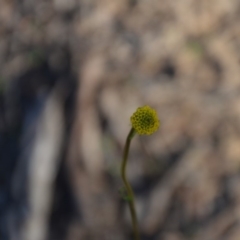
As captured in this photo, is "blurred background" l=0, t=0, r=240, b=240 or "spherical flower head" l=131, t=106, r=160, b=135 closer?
"spherical flower head" l=131, t=106, r=160, b=135

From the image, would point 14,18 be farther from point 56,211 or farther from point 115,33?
point 56,211

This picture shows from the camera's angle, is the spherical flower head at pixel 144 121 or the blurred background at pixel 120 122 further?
the blurred background at pixel 120 122

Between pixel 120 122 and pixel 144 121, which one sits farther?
pixel 120 122

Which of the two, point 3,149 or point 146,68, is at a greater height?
point 146,68

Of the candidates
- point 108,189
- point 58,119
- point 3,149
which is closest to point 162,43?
point 58,119
